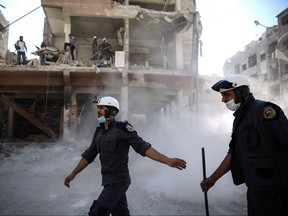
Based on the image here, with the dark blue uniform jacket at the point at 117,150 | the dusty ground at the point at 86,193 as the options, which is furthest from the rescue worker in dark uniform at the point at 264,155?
the dusty ground at the point at 86,193

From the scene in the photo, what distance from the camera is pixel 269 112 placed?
1.95 meters

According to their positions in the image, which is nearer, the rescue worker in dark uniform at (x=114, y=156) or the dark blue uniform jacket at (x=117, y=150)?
the rescue worker in dark uniform at (x=114, y=156)

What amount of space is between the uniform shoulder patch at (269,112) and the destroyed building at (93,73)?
10179 mm

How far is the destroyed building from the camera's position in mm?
11758

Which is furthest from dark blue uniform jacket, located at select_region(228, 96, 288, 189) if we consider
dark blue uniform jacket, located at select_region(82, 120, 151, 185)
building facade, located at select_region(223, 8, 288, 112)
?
building facade, located at select_region(223, 8, 288, 112)

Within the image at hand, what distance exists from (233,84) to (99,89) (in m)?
10.3

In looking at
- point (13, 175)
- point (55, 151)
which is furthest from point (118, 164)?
point (55, 151)

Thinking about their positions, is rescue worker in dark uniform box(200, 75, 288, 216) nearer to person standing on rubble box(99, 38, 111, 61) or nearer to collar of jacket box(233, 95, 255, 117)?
collar of jacket box(233, 95, 255, 117)

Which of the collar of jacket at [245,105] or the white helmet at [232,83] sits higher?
the white helmet at [232,83]

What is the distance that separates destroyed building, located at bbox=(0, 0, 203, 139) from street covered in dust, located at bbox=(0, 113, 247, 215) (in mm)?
2394

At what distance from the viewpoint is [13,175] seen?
741 centimetres

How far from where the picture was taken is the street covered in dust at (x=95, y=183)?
4.82 meters

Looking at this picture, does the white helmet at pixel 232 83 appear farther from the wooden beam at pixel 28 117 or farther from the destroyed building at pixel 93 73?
the wooden beam at pixel 28 117

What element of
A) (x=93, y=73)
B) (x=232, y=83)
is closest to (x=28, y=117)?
(x=93, y=73)
